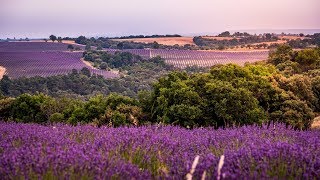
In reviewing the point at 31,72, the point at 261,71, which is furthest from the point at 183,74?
the point at 31,72

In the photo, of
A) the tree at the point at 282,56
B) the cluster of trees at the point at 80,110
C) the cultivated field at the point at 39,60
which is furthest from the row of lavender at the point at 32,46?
the cluster of trees at the point at 80,110

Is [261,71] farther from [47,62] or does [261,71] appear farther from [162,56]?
[162,56]

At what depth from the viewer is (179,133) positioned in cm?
587

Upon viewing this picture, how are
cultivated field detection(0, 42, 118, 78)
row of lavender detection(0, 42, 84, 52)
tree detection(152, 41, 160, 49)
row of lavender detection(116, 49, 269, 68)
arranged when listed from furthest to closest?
tree detection(152, 41, 160, 49), row of lavender detection(0, 42, 84, 52), row of lavender detection(116, 49, 269, 68), cultivated field detection(0, 42, 118, 78)

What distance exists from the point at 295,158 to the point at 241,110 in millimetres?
9058

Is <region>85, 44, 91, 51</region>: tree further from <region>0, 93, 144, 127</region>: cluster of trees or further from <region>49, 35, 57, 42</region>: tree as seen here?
<region>0, 93, 144, 127</region>: cluster of trees

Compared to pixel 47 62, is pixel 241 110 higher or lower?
higher

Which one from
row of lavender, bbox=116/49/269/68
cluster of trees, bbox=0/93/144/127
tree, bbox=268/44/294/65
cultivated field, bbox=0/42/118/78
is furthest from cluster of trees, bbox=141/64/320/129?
row of lavender, bbox=116/49/269/68

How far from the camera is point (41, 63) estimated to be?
70438 mm

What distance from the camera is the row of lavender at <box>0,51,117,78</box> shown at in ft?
202

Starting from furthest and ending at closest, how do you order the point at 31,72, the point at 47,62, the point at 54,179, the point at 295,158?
1. the point at 47,62
2. the point at 31,72
3. the point at 295,158
4. the point at 54,179

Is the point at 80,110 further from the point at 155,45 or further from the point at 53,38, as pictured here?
the point at 53,38

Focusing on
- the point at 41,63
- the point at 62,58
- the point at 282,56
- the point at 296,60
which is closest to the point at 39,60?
the point at 41,63

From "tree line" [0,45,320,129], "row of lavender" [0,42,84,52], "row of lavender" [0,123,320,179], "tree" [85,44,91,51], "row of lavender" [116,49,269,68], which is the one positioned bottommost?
Answer: "row of lavender" [116,49,269,68]
